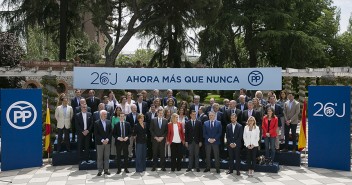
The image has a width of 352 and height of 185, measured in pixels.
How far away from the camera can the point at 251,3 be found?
27.5 meters

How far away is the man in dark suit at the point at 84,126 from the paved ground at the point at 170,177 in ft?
1.97

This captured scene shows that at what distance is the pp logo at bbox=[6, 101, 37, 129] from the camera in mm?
9766

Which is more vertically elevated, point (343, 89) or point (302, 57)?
point (302, 57)

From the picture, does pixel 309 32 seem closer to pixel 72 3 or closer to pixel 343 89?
pixel 72 3

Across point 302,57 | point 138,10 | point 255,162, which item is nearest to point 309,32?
point 302,57

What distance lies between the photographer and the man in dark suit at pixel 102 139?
895 cm

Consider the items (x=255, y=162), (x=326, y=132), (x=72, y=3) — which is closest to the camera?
(x=255, y=162)

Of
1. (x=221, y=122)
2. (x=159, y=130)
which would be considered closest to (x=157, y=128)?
(x=159, y=130)

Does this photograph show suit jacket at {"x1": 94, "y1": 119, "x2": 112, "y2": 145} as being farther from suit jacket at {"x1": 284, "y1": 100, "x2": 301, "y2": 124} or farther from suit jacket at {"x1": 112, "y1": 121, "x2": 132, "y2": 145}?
suit jacket at {"x1": 284, "y1": 100, "x2": 301, "y2": 124}

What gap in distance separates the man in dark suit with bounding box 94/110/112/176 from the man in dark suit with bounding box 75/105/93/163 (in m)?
0.73

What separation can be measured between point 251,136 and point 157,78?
4.35 meters

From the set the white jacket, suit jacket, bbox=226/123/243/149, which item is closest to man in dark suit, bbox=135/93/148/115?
suit jacket, bbox=226/123/243/149

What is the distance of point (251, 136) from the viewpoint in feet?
29.2

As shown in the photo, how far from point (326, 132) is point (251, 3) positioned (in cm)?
1931
